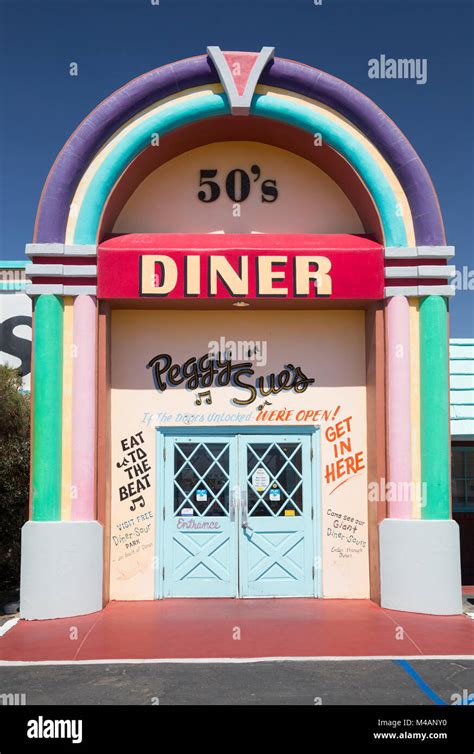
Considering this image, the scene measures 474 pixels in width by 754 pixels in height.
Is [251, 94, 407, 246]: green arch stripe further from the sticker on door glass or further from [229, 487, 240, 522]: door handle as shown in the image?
[229, 487, 240, 522]: door handle

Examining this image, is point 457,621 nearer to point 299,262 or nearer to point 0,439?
point 299,262

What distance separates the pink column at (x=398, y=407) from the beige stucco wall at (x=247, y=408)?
0.77 metres

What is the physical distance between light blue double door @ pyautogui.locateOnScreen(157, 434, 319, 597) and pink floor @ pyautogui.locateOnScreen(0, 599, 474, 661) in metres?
0.39

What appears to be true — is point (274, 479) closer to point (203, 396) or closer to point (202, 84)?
point (203, 396)

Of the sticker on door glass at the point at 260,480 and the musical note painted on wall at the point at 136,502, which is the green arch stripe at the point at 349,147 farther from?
the musical note painted on wall at the point at 136,502

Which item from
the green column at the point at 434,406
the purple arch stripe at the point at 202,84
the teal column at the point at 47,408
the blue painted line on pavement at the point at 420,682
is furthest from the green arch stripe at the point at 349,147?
the blue painted line on pavement at the point at 420,682

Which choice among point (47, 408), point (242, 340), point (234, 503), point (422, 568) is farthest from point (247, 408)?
point (422, 568)

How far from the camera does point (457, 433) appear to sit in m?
14.5

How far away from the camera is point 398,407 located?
10523mm

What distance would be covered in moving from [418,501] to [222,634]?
3.26 meters

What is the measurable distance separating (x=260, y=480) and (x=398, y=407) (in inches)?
88.6

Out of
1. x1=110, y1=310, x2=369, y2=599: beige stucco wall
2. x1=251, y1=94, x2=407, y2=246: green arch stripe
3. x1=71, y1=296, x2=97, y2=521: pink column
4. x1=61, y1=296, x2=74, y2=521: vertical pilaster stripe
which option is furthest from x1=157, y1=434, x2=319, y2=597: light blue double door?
x1=251, y1=94, x2=407, y2=246: green arch stripe

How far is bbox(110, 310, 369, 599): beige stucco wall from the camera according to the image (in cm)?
1093

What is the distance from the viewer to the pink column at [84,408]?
400 inches
